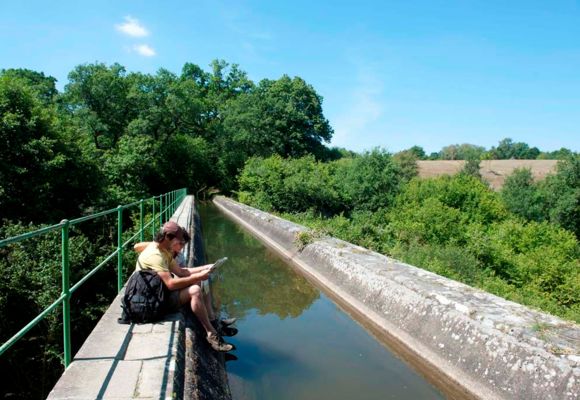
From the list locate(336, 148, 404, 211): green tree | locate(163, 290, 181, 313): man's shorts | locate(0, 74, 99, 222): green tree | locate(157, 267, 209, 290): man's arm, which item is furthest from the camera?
locate(336, 148, 404, 211): green tree

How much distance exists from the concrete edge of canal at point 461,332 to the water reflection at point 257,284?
0.96 m

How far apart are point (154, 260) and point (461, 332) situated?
3.97 metres

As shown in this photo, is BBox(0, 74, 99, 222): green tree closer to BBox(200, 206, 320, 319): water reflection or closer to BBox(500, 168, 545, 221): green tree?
BBox(200, 206, 320, 319): water reflection

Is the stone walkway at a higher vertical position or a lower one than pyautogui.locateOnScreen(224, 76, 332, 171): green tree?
lower

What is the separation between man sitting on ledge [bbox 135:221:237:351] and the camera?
4.71 metres

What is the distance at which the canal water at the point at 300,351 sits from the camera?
16.9 feet

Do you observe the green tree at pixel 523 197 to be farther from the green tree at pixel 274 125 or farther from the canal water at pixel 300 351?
the canal water at pixel 300 351

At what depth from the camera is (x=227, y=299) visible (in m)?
9.05

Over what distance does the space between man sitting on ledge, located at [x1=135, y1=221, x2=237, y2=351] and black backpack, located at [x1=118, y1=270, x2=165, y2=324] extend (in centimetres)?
12

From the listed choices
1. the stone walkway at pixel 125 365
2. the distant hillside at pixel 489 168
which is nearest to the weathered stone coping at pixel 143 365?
the stone walkway at pixel 125 365

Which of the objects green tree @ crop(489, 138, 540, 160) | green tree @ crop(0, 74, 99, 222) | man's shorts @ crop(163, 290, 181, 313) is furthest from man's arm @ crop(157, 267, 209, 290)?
green tree @ crop(489, 138, 540, 160)

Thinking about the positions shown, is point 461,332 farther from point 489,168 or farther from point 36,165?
point 489,168

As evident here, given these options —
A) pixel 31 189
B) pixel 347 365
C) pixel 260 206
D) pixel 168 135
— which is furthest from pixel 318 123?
pixel 347 365

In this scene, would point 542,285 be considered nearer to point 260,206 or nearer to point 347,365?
point 347,365
